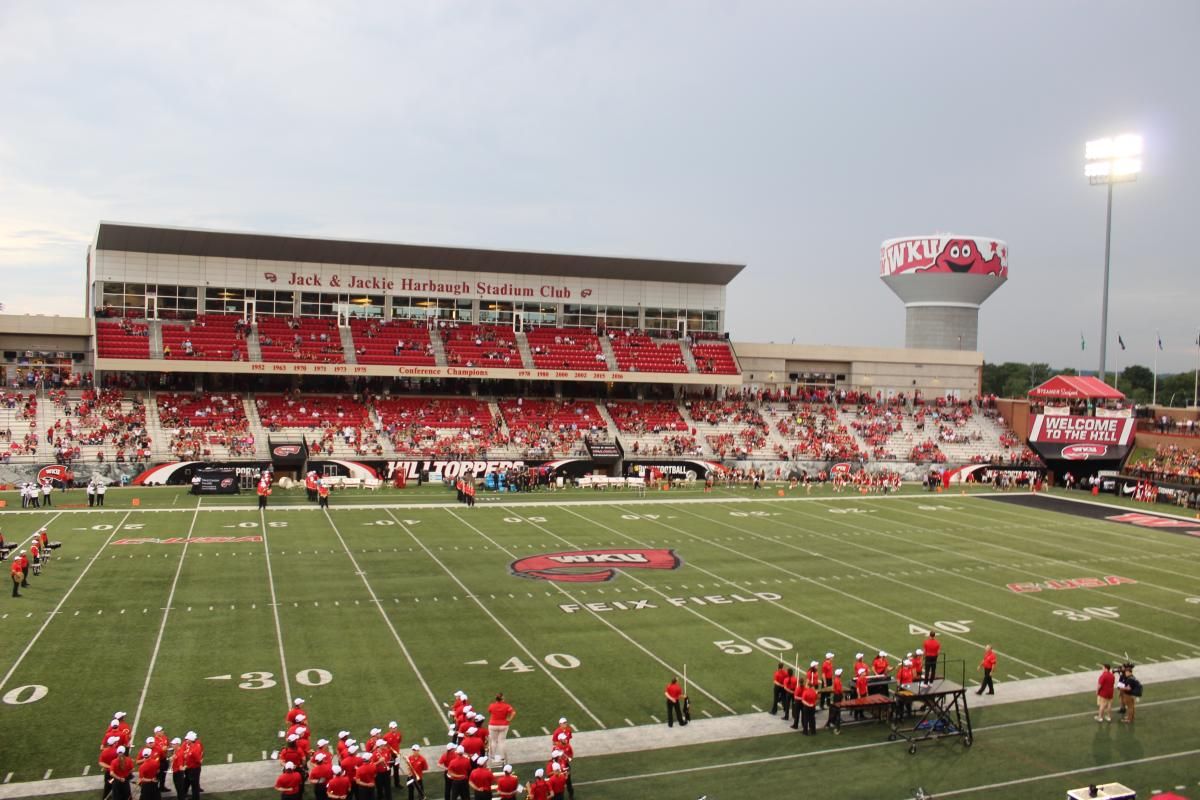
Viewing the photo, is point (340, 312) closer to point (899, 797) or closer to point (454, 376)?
point (454, 376)

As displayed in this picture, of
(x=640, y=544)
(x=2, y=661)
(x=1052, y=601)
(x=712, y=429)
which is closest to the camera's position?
(x=2, y=661)

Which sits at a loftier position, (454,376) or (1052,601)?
(454,376)

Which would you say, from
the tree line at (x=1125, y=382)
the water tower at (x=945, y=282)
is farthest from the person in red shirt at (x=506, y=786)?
the tree line at (x=1125, y=382)

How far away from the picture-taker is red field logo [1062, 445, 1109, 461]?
174 ft

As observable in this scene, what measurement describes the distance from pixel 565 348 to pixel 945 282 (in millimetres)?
40714

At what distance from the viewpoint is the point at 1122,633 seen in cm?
2136

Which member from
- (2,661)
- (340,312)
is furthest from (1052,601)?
(340,312)

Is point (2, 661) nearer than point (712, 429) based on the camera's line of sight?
Yes

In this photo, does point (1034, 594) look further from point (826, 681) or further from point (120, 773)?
point (120, 773)

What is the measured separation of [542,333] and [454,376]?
759 centimetres

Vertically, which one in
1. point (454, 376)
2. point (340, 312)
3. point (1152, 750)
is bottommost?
point (1152, 750)

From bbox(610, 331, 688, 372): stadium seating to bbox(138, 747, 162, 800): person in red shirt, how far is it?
45522 millimetres

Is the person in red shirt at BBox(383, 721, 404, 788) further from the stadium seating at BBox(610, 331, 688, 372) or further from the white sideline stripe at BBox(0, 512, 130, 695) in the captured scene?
the stadium seating at BBox(610, 331, 688, 372)

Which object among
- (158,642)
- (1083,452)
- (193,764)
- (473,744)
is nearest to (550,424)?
(1083,452)
